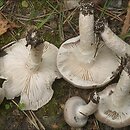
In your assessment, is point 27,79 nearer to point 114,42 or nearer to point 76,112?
point 76,112

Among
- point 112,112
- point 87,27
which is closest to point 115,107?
point 112,112

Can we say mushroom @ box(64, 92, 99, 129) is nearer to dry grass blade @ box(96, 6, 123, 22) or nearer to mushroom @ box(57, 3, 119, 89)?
mushroom @ box(57, 3, 119, 89)

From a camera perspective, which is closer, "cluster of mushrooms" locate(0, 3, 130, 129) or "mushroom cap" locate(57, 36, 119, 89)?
"cluster of mushrooms" locate(0, 3, 130, 129)

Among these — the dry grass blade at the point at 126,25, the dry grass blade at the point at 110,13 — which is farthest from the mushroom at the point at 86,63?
the dry grass blade at the point at 110,13

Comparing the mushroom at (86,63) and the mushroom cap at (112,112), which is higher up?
the mushroom at (86,63)

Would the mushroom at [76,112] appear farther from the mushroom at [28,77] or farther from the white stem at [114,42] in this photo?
the white stem at [114,42]

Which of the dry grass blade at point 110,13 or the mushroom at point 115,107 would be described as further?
the dry grass blade at point 110,13

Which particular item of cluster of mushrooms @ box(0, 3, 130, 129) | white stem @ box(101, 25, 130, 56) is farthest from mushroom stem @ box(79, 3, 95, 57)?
white stem @ box(101, 25, 130, 56)
